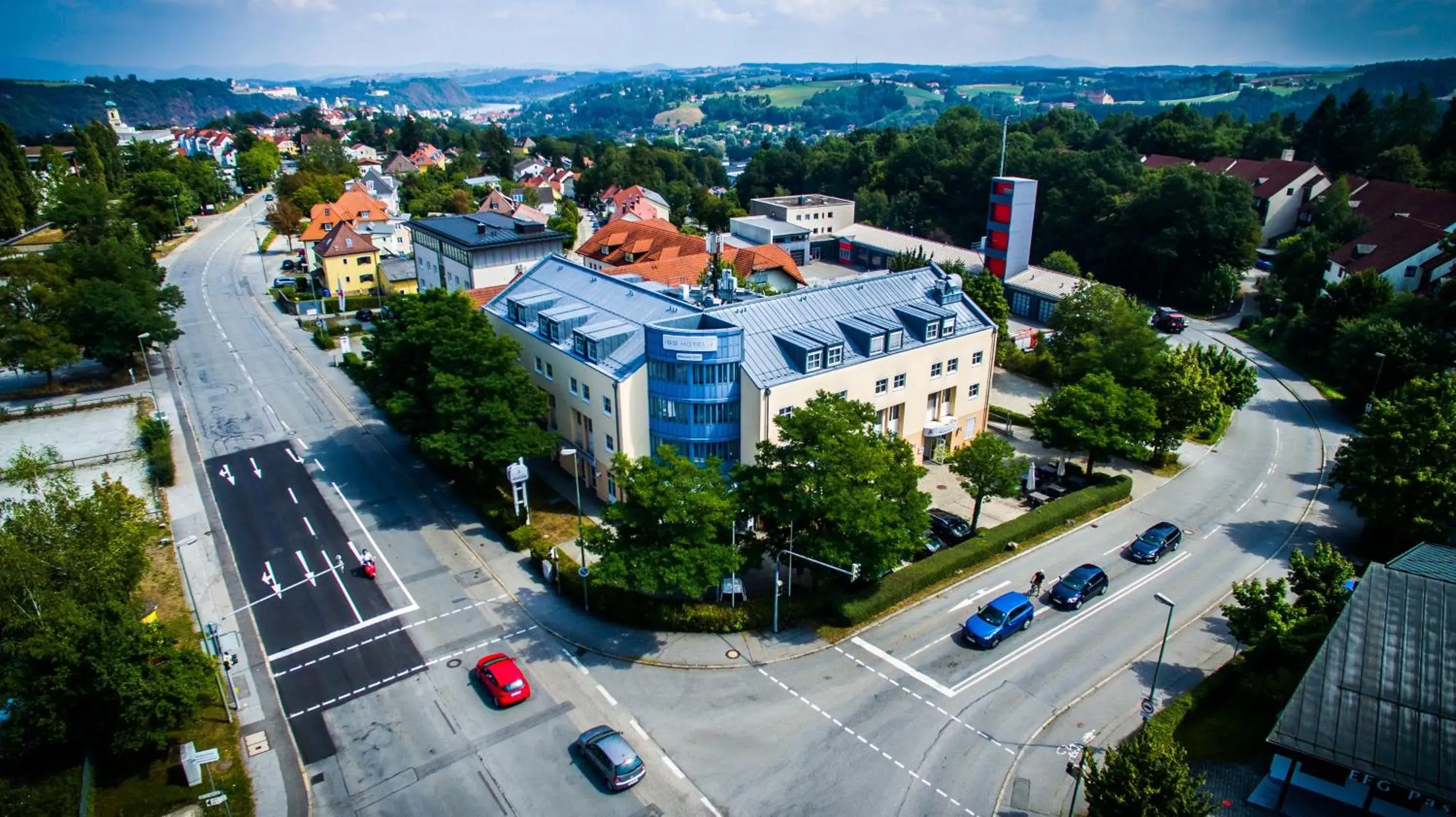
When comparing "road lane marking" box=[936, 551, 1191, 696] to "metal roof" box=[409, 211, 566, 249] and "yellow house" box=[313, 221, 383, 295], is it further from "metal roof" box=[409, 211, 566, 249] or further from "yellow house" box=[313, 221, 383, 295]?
"yellow house" box=[313, 221, 383, 295]

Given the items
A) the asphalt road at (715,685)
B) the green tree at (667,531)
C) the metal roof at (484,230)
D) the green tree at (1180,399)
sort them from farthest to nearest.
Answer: the metal roof at (484,230), the green tree at (1180,399), the green tree at (667,531), the asphalt road at (715,685)

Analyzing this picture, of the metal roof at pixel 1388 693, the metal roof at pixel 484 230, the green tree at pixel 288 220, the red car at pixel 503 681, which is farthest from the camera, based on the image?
the green tree at pixel 288 220

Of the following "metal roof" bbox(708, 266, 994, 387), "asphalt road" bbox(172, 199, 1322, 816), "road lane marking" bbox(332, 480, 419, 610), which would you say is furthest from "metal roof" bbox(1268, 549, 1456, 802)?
"road lane marking" bbox(332, 480, 419, 610)

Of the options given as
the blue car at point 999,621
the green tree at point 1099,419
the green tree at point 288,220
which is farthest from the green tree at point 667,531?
the green tree at point 288,220

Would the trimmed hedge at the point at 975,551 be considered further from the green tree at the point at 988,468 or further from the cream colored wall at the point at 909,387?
the cream colored wall at the point at 909,387

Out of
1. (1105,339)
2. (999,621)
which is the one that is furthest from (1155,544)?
(1105,339)

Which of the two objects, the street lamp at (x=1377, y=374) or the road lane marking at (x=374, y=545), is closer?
the road lane marking at (x=374, y=545)
